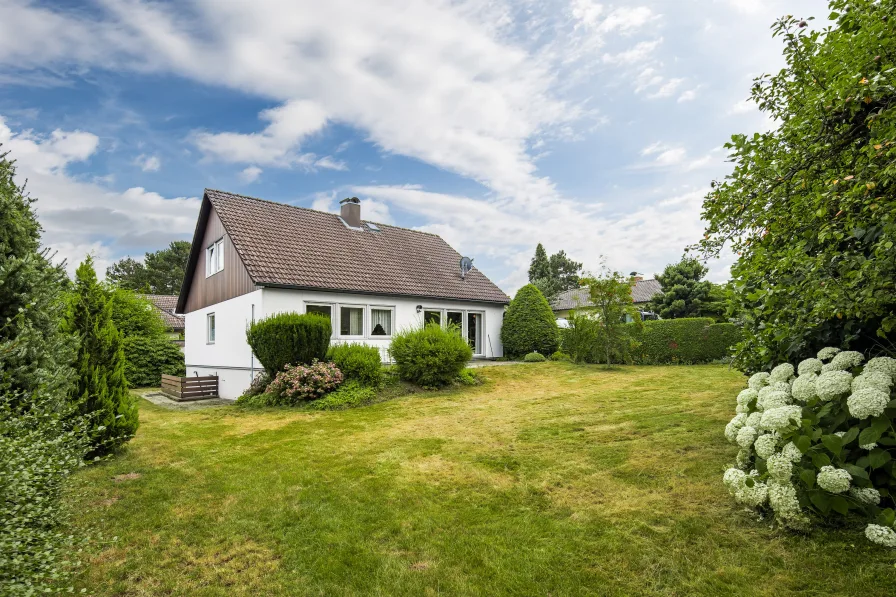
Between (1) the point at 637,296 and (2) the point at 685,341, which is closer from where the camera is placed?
(2) the point at 685,341

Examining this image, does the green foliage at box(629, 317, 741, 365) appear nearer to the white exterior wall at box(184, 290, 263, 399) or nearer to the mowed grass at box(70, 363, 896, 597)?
the mowed grass at box(70, 363, 896, 597)

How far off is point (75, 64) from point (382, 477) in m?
9.66

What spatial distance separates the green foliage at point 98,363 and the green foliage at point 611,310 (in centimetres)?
1385

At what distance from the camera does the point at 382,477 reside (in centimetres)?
541

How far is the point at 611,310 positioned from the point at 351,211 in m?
11.5

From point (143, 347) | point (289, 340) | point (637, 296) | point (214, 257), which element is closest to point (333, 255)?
point (214, 257)

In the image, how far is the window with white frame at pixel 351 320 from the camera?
50.4 feet

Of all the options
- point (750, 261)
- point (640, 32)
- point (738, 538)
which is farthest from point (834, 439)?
point (640, 32)

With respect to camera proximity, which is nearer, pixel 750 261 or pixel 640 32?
pixel 750 261

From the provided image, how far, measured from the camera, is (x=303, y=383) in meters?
11.1

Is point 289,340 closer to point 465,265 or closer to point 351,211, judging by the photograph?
point 351,211

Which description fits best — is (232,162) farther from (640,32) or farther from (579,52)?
(640,32)

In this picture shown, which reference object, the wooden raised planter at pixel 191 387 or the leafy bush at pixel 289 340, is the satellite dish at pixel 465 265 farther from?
the wooden raised planter at pixel 191 387

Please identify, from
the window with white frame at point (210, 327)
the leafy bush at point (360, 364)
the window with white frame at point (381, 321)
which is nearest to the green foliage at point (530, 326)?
the window with white frame at point (381, 321)
